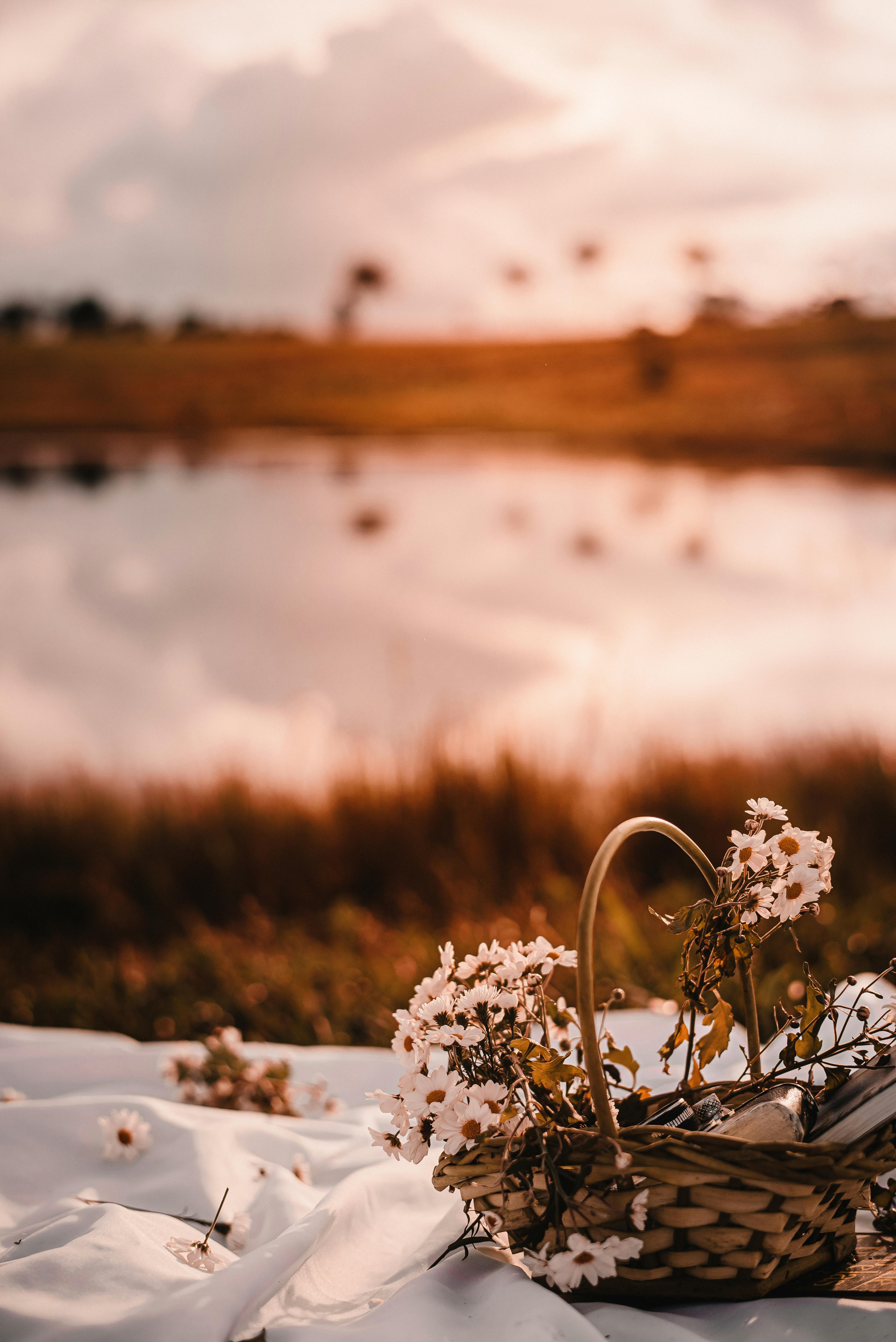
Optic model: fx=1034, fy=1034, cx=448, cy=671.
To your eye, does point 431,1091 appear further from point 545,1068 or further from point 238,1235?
point 238,1235

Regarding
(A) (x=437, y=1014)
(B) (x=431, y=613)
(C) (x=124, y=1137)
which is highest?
(A) (x=437, y=1014)

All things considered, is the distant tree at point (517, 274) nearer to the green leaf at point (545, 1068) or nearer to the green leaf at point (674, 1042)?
the green leaf at point (674, 1042)

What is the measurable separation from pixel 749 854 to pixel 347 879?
12.5 feet

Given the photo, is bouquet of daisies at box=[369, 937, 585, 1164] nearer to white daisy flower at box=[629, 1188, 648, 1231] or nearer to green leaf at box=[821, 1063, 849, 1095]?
white daisy flower at box=[629, 1188, 648, 1231]

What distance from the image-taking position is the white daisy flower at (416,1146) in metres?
1.11

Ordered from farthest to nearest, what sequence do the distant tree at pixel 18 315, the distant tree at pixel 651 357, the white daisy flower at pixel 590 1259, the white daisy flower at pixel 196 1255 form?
the distant tree at pixel 18 315
the distant tree at pixel 651 357
the white daisy flower at pixel 196 1255
the white daisy flower at pixel 590 1259

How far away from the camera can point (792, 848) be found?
3.90 feet

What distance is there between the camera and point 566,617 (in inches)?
464

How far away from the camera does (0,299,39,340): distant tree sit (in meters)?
15.8

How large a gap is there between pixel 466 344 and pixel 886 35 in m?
8.49

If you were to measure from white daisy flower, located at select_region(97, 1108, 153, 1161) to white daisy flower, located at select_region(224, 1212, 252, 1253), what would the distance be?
0.98 feet

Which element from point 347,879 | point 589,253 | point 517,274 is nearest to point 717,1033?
point 347,879

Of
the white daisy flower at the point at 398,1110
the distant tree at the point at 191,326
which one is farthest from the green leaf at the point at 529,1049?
the distant tree at the point at 191,326

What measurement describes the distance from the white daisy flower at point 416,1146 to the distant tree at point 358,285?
1132cm
